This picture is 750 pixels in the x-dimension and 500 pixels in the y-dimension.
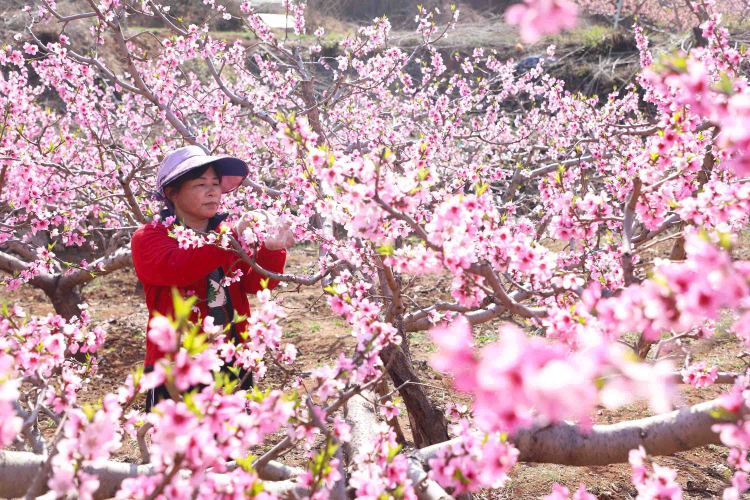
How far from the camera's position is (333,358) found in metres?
6.12

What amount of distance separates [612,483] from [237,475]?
3.13 m

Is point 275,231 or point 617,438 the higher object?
point 275,231

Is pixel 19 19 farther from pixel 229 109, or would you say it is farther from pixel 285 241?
pixel 285 241

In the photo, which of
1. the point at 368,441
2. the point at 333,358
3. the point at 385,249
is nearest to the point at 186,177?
the point at 385,249

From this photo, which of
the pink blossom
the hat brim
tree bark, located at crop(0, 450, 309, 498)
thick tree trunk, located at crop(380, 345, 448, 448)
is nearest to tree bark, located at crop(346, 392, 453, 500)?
thick tree trunk, located at crop(380, 345, 448, 448)

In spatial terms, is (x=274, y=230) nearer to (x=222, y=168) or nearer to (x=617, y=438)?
(x=222, y=168)

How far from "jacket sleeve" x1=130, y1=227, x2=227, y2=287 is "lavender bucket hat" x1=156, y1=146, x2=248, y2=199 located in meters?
0.32

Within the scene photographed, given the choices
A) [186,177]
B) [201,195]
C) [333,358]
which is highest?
[186,177]

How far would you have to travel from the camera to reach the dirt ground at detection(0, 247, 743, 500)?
3.88 metres

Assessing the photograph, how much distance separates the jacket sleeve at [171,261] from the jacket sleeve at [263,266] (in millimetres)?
309

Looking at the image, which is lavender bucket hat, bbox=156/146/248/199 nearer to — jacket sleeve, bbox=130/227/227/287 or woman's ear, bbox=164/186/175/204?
woman's ear, bbox=164/186/175/204

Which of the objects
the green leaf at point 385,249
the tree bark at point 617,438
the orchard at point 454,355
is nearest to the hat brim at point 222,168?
the orchard at point 454,355

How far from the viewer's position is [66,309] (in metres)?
6.05

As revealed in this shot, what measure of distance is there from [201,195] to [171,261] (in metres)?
0.45
